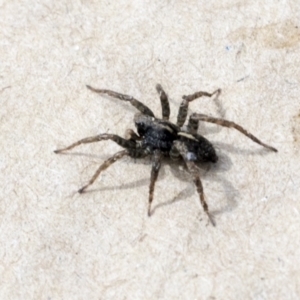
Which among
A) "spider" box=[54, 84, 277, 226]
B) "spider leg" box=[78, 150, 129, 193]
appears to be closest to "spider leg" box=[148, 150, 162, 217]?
"spider" box=[54, 84, 277, 226]

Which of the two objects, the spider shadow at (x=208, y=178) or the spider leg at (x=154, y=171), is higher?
the spider leg at (x=154, y=171)

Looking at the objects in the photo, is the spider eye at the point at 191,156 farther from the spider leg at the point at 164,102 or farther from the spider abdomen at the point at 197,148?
the spider leg at the point at 164,102

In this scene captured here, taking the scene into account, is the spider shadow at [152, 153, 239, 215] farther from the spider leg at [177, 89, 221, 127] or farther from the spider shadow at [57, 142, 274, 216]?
the spider leg at [177, 89, 221, 127]

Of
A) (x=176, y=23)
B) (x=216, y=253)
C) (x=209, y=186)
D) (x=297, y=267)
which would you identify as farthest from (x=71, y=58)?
(x=297, y=267)

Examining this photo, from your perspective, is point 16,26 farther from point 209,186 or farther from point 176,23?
point 209,186

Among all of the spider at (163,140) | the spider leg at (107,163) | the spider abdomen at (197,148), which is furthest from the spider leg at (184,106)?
the spider leg at (107,163)

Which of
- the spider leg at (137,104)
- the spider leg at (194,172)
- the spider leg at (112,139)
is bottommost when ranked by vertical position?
the spider leg at (194,172)
